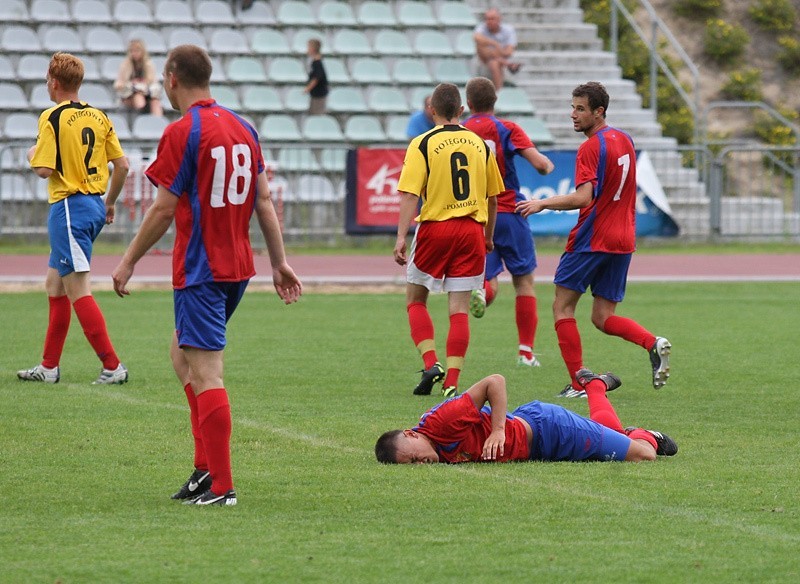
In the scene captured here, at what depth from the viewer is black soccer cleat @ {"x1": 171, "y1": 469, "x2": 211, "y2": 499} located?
19.6 feet

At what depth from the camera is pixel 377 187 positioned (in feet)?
67.7

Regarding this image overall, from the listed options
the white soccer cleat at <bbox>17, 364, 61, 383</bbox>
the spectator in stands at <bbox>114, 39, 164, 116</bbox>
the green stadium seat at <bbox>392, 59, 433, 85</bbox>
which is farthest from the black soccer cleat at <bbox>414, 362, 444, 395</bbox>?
the green stadium seat at <bbox>392, 59, 433, 85</bbox>

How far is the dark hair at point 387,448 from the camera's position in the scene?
22.0ft

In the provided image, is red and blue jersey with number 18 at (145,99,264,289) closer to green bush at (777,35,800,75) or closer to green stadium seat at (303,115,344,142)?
green stadium seat at (303,115,344,142)

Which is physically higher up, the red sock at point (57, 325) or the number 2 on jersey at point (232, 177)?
the number 2 on jersey at point (232, 177)

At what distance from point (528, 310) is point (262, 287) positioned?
21.5 ft

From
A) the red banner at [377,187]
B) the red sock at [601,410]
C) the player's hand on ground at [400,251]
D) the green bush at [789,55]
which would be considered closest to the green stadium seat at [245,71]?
the red banner at [377,187]

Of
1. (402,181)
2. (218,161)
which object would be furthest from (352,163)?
(218,161)

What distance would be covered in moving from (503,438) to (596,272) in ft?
8.54

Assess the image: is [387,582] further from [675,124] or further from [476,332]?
[675,124]

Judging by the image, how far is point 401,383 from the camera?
31.8 ft

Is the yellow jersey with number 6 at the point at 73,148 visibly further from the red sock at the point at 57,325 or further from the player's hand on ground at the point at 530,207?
the player's hand on ground at the point at 530,207

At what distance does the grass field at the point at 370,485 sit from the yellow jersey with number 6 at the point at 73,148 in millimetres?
1370

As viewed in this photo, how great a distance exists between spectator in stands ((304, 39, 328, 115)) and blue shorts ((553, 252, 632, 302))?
573 inches
